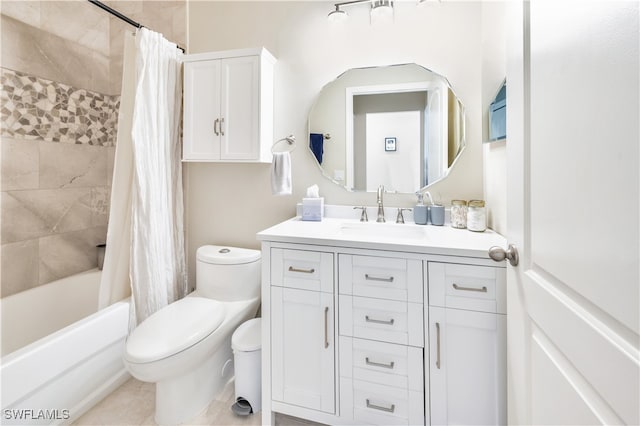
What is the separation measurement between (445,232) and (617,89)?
1.12 metres

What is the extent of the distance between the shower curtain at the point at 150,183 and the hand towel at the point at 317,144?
86cm

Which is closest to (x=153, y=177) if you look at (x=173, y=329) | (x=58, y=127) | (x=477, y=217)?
(x=173, y=329)

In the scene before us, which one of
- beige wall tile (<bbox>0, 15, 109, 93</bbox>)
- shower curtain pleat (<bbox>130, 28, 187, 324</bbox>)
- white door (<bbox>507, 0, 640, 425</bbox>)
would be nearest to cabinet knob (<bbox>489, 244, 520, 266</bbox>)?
white door (<bbox>507, 0, 640, 425</bbox>)

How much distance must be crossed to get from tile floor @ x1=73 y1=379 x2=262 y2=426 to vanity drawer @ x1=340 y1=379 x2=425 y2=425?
0.53 m

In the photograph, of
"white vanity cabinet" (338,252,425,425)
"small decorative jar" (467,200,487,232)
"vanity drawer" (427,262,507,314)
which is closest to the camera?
"vanity drawer" (427,262,507,314)

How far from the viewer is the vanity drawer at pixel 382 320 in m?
1.27

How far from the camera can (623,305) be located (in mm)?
483

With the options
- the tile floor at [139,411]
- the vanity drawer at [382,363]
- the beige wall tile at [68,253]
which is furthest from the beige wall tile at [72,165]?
the vanity drawer at [382,363]

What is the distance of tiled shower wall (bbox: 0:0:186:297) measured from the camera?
1.88 m

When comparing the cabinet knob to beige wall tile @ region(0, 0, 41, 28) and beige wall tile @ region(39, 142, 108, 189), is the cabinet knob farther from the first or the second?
beige wall tile @ region(0, 0, 41, 28)

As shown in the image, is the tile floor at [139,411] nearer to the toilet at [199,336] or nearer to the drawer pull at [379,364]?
the toilet at [199,336]

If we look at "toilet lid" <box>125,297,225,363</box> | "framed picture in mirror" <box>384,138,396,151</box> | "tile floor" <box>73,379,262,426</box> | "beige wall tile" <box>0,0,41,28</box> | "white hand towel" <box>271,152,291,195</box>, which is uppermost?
"beige wall tile" <box>0,0,41,28</box>

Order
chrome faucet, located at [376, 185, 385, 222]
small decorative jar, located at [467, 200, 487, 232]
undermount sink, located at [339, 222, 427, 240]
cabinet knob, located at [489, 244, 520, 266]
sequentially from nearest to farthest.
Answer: cabinet knob, located at [489, 244, 520, 266], small decorative jar, located at [467, 200, 487, 232], undermount sink, located at [339, 222, 427, 240], chrome faucet, located at [376, 185, 385, 222]

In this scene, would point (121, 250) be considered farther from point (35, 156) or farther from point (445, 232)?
point (445, 232)
